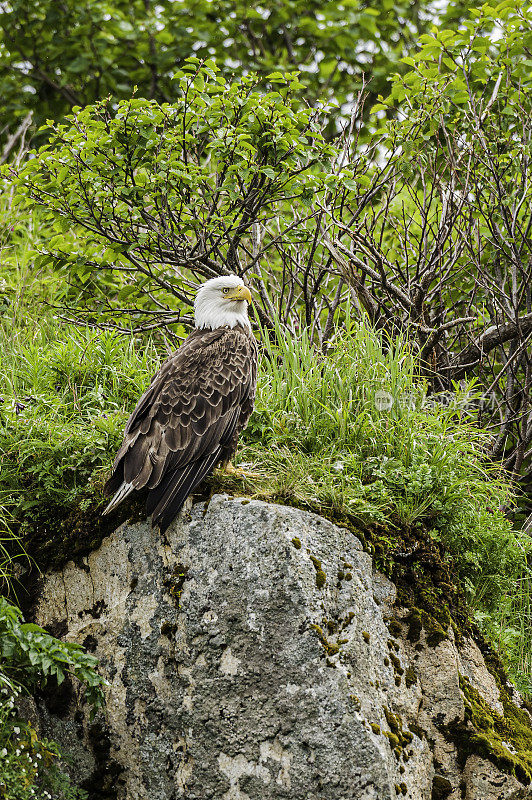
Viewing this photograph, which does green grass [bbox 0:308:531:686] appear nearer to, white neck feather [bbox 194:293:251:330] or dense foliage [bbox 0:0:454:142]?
white neck feather [bbox 194:293:251:330]

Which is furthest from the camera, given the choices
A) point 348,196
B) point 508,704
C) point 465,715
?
point 348,196

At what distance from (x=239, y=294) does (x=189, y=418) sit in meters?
0.96

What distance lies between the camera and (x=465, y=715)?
15.0 ft

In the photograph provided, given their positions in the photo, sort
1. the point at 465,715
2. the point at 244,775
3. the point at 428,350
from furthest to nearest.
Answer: the point at 428,350 → the point at 465,715 → the point at 244,775

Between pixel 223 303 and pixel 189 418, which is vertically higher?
pixel 223 303

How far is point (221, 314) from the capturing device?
543 centimetres

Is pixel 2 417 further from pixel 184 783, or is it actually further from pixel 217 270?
pixel 184 783

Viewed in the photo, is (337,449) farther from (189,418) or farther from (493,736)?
(493,736)

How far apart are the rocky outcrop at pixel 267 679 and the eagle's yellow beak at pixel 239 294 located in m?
1.36

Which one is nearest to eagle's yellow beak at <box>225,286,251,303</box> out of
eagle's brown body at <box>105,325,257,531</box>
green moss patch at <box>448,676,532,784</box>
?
eagle's brown body at <box>105,325,257,531</box>

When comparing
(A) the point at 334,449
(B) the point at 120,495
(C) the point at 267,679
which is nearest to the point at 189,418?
(B) the point at 120,495

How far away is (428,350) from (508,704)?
287 cm

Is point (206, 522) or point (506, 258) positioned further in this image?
point (506, 258)

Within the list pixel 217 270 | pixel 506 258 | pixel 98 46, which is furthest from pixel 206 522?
pixel 98 46
